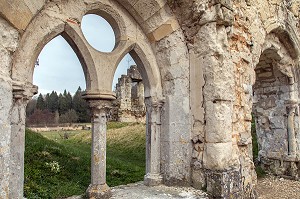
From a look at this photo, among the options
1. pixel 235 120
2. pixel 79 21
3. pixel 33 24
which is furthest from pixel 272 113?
pixel 33 24

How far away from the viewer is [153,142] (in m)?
3.56

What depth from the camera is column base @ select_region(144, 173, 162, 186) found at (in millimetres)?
3467

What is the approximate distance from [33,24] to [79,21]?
55 cm

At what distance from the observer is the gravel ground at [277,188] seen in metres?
4.53

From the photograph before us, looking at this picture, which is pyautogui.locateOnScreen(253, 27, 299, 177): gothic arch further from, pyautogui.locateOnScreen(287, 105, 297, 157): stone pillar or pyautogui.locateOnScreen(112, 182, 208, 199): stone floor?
pyautogui.locateOnScreen(112, 182, 208, 199): stone floor

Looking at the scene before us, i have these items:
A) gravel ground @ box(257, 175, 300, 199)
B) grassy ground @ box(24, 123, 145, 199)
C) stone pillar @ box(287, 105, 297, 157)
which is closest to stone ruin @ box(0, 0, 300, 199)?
gravel ground @ box(257, 175, 300, 199)

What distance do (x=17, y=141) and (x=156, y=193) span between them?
1.69m

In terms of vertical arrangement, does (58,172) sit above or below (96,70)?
below

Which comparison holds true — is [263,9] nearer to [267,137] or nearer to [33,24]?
[267,137]

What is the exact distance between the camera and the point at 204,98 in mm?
3340

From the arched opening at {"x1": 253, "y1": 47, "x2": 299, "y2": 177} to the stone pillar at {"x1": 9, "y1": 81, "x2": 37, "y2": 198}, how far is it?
15.3 ft

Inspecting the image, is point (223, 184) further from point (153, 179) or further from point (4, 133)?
point (4, 133)

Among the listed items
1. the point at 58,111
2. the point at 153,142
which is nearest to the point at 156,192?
the point at 153,142

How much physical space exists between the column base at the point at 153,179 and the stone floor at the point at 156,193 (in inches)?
2.4
